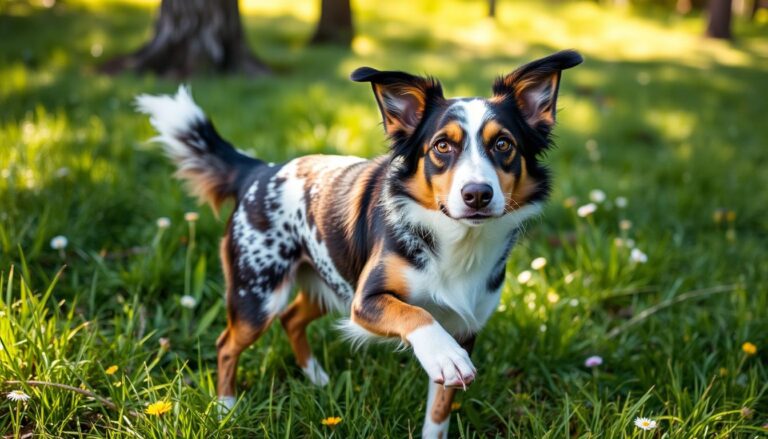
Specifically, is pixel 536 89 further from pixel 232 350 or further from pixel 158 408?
pixel 158 408

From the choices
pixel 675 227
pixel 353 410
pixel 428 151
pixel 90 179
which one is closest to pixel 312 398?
pixel 353 410

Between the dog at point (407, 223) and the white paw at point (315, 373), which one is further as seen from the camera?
the white paw at point (315, 373)

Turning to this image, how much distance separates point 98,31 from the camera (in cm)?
1020

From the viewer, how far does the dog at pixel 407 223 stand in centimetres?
229

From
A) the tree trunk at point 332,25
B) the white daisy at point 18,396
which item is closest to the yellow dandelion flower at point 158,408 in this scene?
the white daisy at point 18,396

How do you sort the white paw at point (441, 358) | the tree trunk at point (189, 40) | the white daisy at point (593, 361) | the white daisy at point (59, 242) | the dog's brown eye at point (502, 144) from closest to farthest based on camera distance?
the white paw at point (441, 358) < the dog's brown eye at point (502, 144) < the white daisy at point (593, 361) < the white daisy at point (59, 242) < the tree trunk at point (189, 40)

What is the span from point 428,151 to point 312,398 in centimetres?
101

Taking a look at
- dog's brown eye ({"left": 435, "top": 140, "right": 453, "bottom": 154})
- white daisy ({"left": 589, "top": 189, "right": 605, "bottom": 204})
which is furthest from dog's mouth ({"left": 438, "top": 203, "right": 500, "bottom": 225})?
white daisy ({"left": 589, "top": 189, "right": 605, "bottom": 204})

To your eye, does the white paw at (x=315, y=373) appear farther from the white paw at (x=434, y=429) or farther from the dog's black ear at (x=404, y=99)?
the dog's black ear at (x=404, y=99)

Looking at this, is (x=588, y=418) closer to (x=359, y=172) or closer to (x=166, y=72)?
(x=359, y=172)

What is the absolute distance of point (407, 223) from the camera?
245cm

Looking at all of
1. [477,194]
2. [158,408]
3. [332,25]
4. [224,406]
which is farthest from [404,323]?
[332,25]

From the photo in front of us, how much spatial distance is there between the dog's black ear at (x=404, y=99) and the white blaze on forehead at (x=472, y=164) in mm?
143

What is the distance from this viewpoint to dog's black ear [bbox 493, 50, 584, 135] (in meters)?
2.53
